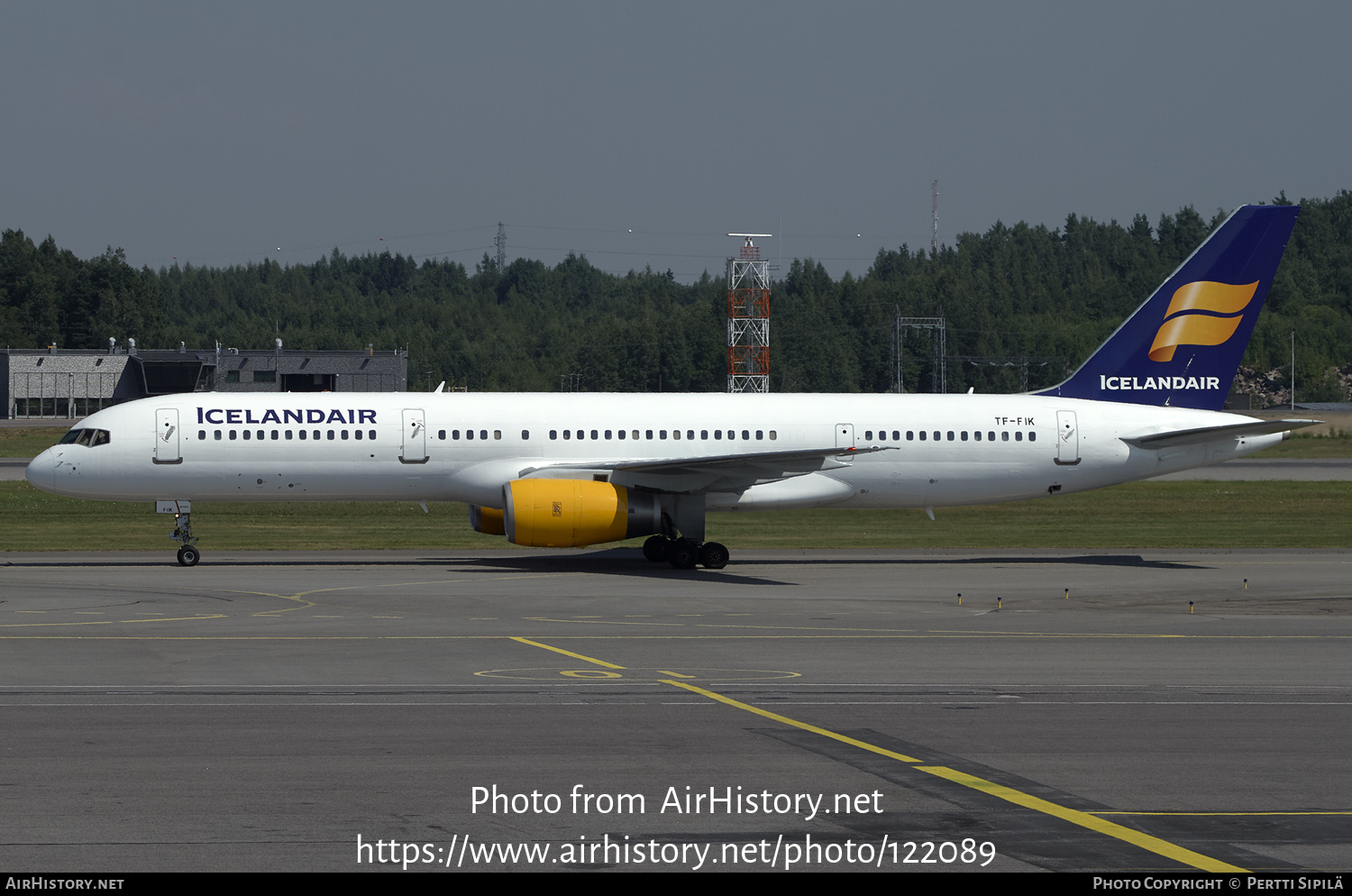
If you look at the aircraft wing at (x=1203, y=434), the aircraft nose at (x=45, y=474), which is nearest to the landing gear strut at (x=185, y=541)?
the aircraft nose at (x=45, y=474)

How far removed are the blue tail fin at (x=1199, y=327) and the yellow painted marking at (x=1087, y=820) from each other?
27069mm

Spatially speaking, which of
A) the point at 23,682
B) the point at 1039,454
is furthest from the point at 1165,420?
the point at 23,682

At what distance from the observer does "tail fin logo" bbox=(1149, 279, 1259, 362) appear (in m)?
38.4

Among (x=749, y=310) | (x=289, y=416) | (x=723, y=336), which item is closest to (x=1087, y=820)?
(x=289, y=416)

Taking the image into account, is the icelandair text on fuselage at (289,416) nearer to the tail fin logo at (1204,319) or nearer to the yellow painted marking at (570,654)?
the yellow painted marking at (570,654)

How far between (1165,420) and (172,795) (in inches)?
1201

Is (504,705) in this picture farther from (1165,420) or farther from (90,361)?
(90,361)

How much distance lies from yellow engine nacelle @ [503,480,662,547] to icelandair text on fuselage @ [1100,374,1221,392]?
1364 centimetres

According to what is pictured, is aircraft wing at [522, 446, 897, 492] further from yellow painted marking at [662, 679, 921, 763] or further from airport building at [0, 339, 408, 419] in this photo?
airport building at [0, 339, 408, 419]

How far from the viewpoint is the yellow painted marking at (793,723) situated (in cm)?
1409

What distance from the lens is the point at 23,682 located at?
59.3ft

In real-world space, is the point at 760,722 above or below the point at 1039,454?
below

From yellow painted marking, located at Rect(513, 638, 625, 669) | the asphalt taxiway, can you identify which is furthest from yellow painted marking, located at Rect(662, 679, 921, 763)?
yellow painted marking, located at Rect(513, 638, 625, 669)

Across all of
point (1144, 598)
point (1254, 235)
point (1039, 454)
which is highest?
point (1254, 235)
